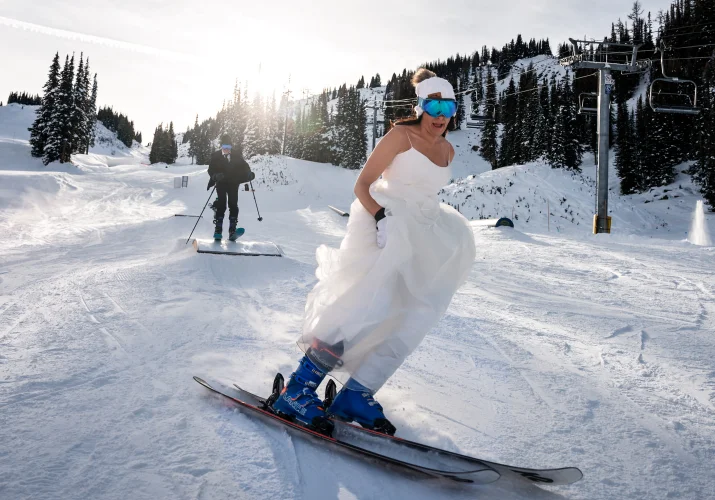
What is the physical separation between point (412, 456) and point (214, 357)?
71.2 inches

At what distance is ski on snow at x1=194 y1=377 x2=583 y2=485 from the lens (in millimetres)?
1746

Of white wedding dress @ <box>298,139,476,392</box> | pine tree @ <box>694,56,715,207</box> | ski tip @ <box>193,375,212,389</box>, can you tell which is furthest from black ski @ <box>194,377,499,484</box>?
pine tree @ <box>694,56,715,207</box>

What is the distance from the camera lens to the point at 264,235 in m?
11.2

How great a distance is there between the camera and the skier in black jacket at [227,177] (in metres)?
8.11

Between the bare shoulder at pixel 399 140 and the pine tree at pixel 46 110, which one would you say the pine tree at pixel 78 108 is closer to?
the pine tree at pixel 46 110

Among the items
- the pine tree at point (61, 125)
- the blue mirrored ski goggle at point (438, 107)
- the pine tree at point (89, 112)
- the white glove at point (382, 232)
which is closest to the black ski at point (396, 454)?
the white glove at point (382, 232)

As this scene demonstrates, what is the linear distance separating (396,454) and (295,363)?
1.35 m

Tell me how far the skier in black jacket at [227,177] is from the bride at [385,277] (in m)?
6.10

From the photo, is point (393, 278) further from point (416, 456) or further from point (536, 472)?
point (536, 472)

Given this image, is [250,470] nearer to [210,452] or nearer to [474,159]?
[210,452]

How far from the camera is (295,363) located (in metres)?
3.22

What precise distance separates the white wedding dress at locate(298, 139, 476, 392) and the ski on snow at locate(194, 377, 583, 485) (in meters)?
0.27

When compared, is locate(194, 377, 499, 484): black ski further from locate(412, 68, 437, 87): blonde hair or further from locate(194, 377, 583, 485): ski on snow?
locate(412, 68, 437, 87): blonde hair

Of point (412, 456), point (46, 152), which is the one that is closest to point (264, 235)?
point (412, 456)
